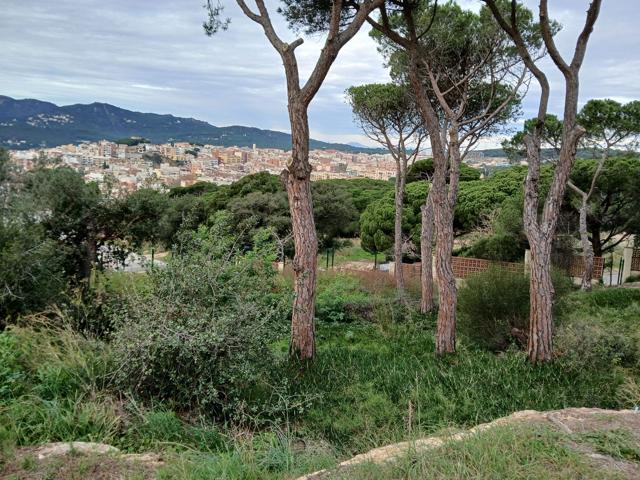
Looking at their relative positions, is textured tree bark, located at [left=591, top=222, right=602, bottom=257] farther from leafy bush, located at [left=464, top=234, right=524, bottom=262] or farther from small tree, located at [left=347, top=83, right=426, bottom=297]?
small tree, located at [left=347, top=83, right=426, bottom=297]

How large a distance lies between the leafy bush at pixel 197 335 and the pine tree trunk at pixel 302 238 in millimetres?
1401

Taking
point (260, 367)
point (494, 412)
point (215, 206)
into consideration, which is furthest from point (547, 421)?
point (215, 206)

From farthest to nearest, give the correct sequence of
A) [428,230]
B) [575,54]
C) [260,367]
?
[428,230] → [575,54] → [260,367]

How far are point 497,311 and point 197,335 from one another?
5.17 meters

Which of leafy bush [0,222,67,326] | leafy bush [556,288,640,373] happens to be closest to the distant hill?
leafy bush [0,222,67,326]

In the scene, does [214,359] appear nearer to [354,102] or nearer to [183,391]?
[183,391]

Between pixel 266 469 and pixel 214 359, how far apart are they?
1555 millimetres

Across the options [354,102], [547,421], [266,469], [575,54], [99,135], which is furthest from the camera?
[99,135]

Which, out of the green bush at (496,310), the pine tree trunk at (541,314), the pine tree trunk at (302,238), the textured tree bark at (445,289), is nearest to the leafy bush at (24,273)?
the pine tree trunk at (302,238)

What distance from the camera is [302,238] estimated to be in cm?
705

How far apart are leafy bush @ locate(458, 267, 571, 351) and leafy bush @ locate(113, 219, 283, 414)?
4.02m

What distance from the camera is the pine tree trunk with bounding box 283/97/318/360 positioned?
6.88 meters

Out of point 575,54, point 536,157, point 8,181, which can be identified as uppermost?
point 575,54

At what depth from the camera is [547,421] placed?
375cm
